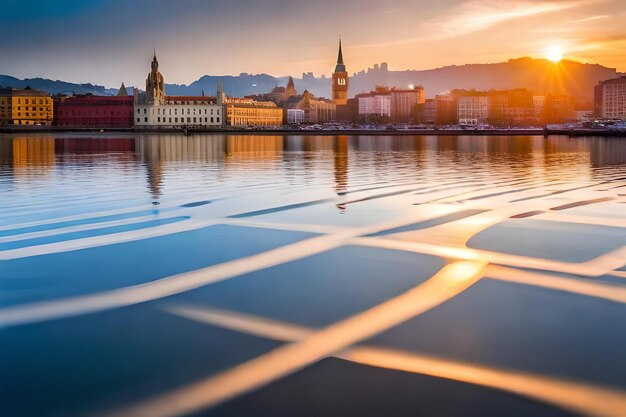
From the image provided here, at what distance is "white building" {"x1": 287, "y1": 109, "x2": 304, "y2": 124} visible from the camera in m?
194

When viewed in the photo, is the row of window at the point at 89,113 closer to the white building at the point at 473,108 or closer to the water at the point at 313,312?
the white building at the point at 473,108

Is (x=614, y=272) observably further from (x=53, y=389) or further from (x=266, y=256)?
(x=53, y=389)

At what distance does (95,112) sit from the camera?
5344 inches

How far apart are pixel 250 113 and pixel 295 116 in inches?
1456

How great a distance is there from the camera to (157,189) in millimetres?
14773

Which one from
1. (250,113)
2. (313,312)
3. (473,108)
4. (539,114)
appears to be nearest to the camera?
(313,312)

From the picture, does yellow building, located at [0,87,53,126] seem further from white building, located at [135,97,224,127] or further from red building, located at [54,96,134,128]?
white building, located at [135,97,224,127]

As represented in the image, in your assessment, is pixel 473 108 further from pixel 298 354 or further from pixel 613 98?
pixel 298 354

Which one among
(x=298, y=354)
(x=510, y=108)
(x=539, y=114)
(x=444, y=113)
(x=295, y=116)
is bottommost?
(x=298, y=354)

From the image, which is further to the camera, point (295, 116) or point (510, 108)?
point (295, 116)

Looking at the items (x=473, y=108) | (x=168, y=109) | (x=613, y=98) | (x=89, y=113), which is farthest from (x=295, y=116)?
(x=613, y=98)

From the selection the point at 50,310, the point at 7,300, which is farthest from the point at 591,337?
the point at 7,300

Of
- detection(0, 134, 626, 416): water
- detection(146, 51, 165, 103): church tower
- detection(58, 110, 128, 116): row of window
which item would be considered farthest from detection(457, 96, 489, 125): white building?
detection(0, 134, 626, 416): water

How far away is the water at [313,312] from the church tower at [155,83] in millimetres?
→ 134319
